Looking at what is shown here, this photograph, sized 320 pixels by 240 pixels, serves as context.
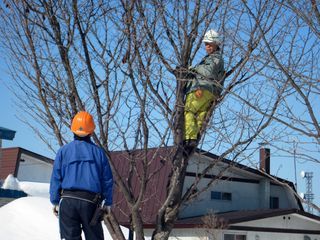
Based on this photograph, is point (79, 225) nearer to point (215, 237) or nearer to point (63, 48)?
point (63, 48)

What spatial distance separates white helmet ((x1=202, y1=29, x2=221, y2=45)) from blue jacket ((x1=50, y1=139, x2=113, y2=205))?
162cm

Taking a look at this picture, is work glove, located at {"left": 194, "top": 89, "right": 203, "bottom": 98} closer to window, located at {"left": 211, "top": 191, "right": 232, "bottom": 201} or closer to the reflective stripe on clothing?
the reflective stripe on clothing

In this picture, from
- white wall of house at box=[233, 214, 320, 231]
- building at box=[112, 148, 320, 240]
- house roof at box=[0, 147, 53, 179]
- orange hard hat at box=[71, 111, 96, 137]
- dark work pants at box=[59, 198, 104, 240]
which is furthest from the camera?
house roof at box=[0, 147, 53, 179]

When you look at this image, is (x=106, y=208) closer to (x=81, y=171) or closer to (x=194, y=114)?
(x=81, y=171)

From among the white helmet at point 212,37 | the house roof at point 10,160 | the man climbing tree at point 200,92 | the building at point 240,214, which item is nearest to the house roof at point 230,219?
the building at point 240,214

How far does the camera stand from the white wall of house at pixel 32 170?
25562 mm

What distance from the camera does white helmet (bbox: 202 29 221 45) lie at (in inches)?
231

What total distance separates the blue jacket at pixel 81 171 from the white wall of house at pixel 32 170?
20.8 metres

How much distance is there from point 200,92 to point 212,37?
1.81 ft

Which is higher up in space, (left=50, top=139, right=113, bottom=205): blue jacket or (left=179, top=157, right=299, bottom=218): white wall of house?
(left=179, top=157, right=299, bottom=218): white wall of house

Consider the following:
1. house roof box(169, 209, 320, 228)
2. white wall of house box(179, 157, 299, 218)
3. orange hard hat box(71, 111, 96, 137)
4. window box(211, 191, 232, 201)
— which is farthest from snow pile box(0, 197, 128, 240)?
window box(211, 191, 232, 201)

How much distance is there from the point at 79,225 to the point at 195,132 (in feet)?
4.90

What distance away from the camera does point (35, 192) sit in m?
19.3

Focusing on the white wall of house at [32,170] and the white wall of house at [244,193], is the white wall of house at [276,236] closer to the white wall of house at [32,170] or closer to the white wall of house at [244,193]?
the white wall of house at [244,193]
